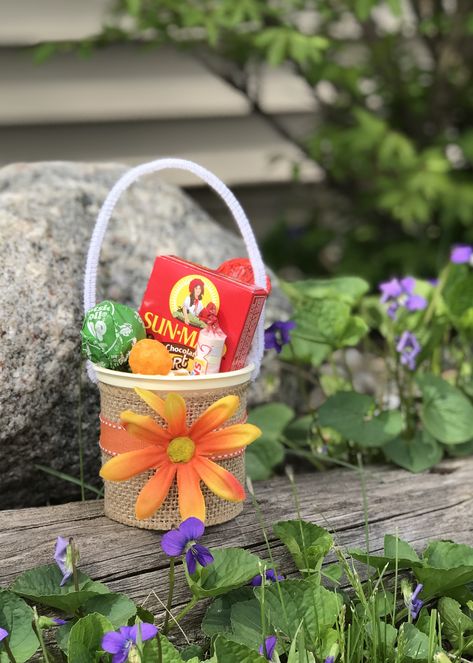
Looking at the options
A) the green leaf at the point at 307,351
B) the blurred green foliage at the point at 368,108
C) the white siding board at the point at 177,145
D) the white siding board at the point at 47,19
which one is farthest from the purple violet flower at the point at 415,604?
the white siding board at the point at 47,19

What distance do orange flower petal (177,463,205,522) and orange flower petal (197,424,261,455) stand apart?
49 mm

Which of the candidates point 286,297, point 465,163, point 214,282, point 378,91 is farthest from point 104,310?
point 465,163

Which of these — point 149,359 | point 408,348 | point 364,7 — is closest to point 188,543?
point 149,359

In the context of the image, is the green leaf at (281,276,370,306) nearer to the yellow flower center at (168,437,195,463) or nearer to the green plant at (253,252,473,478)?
the green plant at (253,252,473,478)

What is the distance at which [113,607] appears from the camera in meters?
1.51

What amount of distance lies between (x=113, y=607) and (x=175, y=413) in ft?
1.13

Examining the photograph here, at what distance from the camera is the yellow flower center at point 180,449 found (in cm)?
165

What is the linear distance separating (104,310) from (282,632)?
67cm

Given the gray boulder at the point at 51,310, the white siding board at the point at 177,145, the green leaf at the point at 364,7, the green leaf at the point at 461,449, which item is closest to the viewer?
the gray boulder at the point at 51,310

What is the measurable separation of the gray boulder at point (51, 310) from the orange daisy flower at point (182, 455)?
0.31 metres

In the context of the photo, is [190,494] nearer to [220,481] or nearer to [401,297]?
[220,481]

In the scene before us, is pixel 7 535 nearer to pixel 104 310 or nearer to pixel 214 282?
pixel 104 310

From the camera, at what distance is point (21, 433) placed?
191cm

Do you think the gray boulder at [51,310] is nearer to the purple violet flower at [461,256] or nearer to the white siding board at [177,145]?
the purple violet flower at [461,256]
